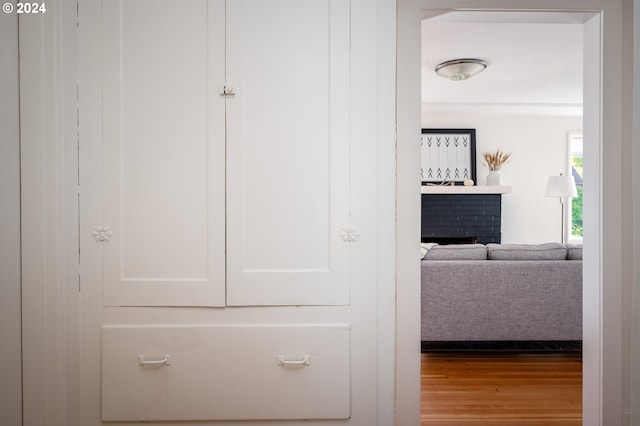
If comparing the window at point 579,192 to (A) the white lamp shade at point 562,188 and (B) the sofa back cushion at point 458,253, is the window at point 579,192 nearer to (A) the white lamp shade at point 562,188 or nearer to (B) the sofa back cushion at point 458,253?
(A) the white lamp shade at point 562,188

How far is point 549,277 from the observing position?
3332 millimetres

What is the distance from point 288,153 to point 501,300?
2.30 m

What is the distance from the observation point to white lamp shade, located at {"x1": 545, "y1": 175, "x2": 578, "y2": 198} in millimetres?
6320

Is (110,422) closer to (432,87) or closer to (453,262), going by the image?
(453,262)

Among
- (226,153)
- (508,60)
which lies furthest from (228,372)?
(508,60)

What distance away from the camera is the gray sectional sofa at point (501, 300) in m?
3.32

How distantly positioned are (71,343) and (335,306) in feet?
3.39

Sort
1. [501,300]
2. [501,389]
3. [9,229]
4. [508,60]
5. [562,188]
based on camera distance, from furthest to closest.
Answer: [562,188]
[508,60]
[501,300]
[501,389]
[9,229]

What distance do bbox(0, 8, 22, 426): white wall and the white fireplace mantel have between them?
5.59 m

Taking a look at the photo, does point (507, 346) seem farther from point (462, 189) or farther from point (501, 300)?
point (462, 189)

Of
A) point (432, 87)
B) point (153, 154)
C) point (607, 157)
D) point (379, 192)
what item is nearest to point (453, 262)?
point (607, 157)

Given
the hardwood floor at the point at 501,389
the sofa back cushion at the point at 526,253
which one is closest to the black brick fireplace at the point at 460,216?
the sofa back cushion at the point at 526,253

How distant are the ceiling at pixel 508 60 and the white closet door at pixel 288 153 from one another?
551mm

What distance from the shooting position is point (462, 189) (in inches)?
261
